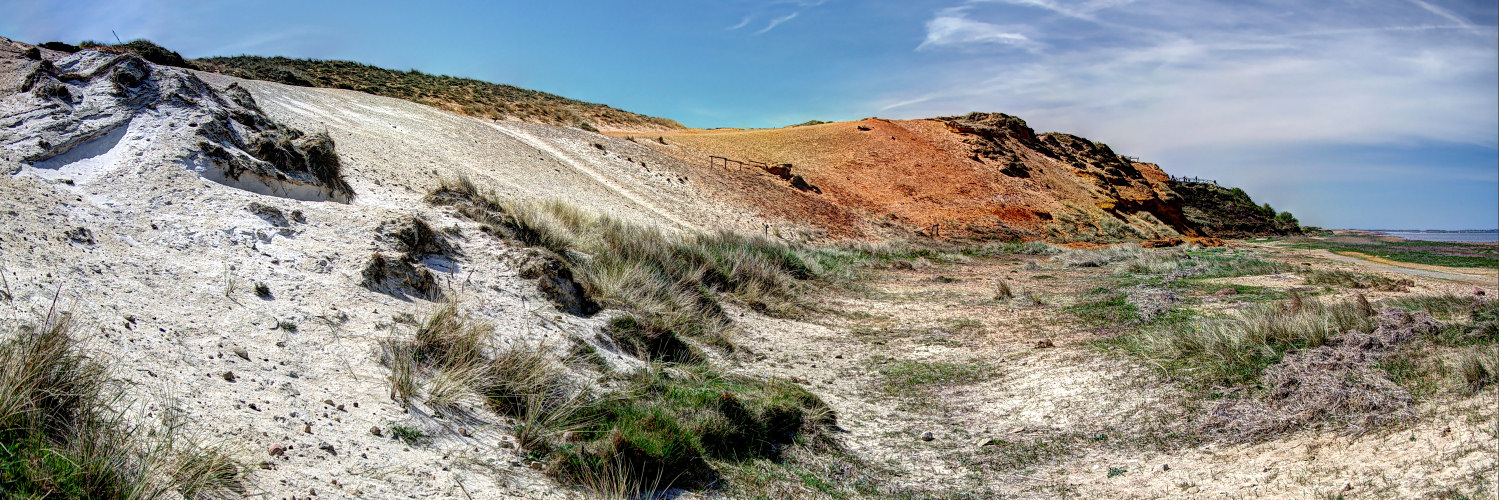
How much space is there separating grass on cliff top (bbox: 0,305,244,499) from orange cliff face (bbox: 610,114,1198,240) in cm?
2147

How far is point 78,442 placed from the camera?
3324mm

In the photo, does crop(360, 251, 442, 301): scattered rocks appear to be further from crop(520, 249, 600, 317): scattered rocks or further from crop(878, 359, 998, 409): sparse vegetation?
crop(878, 359, 998, 409): sparse vegetation

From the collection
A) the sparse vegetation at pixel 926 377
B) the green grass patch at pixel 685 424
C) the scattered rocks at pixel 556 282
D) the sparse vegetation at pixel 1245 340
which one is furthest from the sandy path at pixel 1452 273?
the scattered rocks at pixel 556 282

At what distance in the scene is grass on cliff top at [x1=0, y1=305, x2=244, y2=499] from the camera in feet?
10.3

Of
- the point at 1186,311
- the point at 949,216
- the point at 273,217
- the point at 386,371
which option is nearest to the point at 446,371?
the point at 386,371

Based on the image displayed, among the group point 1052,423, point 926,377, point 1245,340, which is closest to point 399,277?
point 926,377

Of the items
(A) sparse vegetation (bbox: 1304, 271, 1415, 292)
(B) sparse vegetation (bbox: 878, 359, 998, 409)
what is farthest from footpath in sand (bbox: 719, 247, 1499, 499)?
(A) sparse vegetation (bbox: 1304, 271, 1415, 292)

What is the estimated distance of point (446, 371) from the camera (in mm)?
5637

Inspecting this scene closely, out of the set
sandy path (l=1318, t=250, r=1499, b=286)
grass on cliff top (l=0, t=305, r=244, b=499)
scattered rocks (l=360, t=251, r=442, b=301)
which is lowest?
grass on cliff top (l=0, t=305, r=244, b=499)

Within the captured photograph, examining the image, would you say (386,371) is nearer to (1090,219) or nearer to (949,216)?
(949,216)

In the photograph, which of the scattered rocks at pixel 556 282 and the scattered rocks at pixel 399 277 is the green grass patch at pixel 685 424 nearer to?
the scattered rocks at pixel 556 282

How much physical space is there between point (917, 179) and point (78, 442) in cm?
3358

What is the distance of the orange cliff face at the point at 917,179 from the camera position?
28234 millimetres

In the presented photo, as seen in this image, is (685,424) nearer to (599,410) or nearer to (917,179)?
(599,410)
